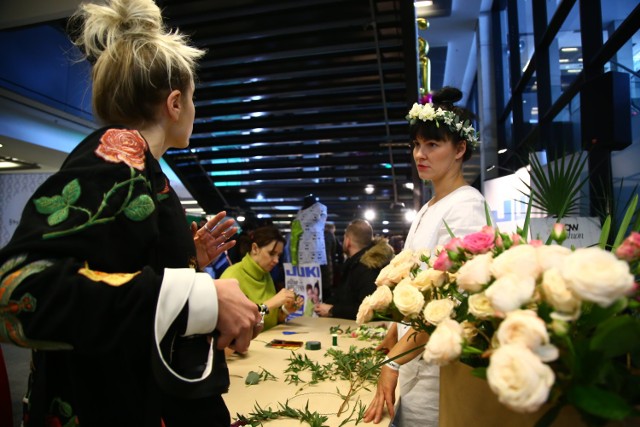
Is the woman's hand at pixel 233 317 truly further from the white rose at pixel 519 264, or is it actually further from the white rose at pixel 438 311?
the white rose at pixel 519 264

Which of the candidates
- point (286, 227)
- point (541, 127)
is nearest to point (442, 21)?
point (541, 127)

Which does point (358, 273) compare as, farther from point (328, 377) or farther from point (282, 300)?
A: point (328, 377)

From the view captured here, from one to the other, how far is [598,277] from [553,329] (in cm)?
11

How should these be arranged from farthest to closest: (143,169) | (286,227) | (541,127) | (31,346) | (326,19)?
(286,227)
(541,127)
(326,19)
(143,169)
(31,346)

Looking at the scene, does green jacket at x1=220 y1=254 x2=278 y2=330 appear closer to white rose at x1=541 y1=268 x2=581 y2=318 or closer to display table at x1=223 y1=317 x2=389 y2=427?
display table at x1=223 y1=317 x2=389 y2=427

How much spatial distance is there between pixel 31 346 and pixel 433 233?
145 cm

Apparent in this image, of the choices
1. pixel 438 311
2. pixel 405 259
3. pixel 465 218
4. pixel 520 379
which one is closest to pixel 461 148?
pixel 465 218

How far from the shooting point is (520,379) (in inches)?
21.2

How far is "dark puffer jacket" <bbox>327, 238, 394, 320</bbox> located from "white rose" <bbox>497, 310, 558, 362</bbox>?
3.43 m

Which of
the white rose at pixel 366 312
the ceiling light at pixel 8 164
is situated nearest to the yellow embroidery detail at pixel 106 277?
the white rose at pixel 366 312

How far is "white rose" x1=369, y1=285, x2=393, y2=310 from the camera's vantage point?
944 millimetres

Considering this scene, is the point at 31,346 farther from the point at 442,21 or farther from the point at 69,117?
the point at 442,21

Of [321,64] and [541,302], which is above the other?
[321,64]

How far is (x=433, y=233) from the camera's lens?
185 centimetres
